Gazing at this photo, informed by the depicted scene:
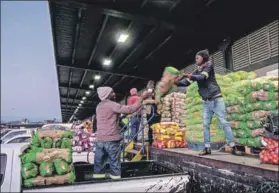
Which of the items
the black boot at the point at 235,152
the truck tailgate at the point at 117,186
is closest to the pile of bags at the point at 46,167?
the truck tailgate at the point at 117,186

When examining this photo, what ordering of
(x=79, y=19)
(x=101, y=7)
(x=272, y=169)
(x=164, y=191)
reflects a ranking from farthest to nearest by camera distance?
(x=79, y=19) → (x=101, y=7) → (x=164, y=191) → (x=272, y=169)

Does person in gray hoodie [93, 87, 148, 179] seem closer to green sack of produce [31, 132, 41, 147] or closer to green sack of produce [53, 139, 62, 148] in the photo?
green sack of produce [53, 139, 62, 148]

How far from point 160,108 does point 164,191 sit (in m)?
7.52

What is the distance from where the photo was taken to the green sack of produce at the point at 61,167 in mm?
3590

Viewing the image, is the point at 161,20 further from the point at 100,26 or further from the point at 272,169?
the point at 272,169

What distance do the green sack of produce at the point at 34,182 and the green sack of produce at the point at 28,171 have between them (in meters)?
0.05

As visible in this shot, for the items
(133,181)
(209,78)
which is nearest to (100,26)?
(209,78)

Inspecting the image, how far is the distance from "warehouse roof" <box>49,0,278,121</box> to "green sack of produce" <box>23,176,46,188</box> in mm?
7275

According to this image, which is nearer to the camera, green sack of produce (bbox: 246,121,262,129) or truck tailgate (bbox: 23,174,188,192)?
truck tailgate (bbox: 23,174,188,192)

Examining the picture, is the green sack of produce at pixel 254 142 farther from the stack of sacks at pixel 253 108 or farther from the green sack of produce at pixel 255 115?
the green sack of produce at pixel 255 115

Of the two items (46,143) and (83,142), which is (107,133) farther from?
(83,142)

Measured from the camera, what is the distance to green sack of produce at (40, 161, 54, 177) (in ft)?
11.5

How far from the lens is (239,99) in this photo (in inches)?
221

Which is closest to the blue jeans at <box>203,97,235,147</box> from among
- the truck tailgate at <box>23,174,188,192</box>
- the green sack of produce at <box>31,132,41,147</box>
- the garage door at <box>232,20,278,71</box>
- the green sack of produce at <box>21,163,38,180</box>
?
the truck tailgate at <box>23,174,188,192</box>
